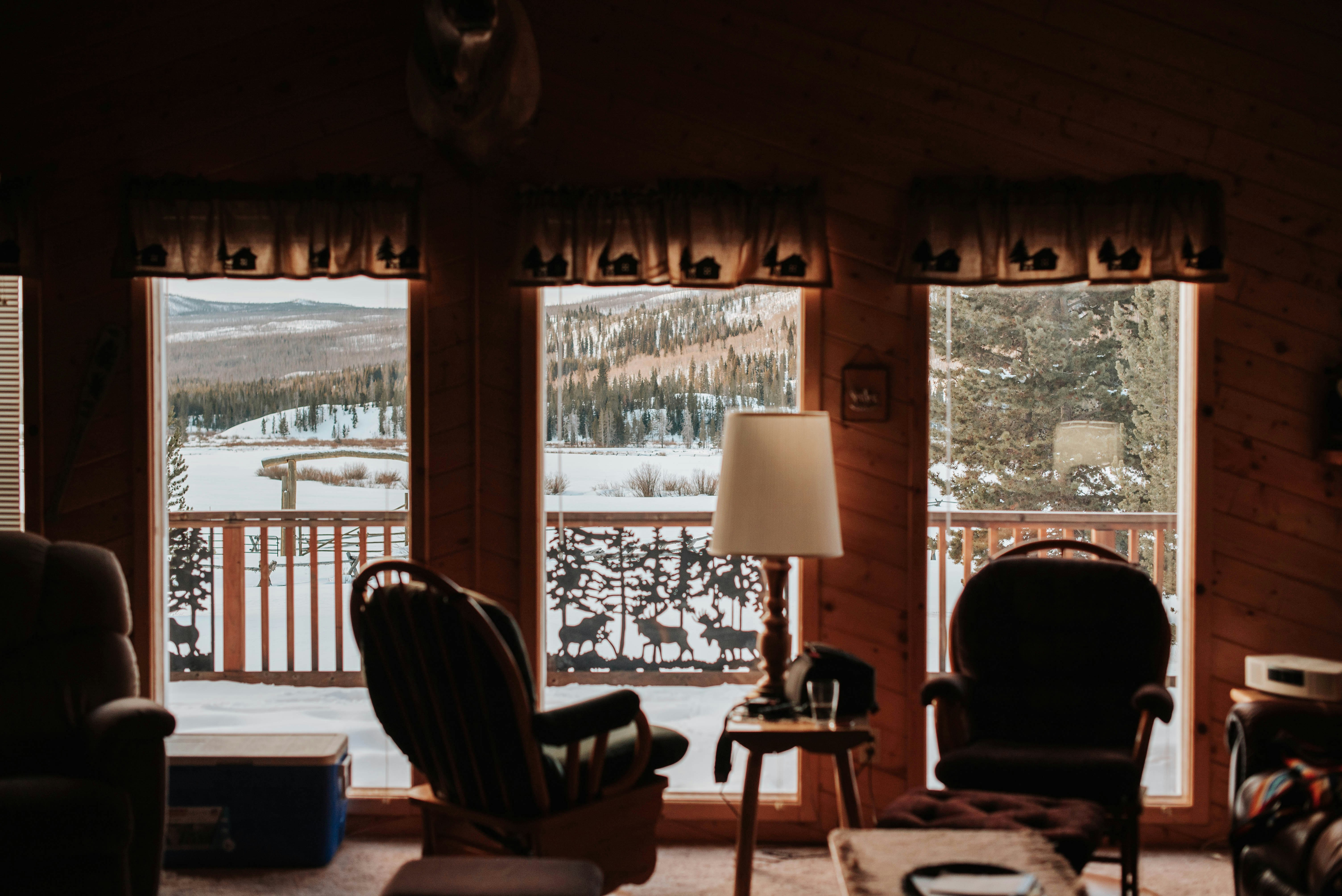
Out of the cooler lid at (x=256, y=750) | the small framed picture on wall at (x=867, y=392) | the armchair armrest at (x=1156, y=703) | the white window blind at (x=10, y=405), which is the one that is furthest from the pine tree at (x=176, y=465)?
the armchair armrest at (x=1156, y=703)

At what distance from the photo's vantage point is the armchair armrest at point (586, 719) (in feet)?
8.75

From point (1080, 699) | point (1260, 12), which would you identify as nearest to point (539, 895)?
point (1080, 699)

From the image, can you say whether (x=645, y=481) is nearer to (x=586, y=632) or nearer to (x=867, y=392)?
(x=586, y=632)

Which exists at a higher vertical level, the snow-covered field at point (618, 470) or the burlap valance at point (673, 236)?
the burlap valance at point (673, 236)

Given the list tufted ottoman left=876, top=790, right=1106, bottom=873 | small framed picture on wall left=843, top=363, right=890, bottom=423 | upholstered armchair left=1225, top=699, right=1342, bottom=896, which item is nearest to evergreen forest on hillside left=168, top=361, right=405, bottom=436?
small framed picture on wall left=843, top=363, right=890, bottom=423

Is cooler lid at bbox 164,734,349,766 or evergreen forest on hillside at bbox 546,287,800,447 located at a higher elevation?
evergreen forest on hillside at bbox 546,287,800,447

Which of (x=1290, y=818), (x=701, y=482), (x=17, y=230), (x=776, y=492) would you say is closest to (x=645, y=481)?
(x=701, y=482)

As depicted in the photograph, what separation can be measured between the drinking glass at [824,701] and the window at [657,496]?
78 cm

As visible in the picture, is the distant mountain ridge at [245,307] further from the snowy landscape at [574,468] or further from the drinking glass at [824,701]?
the drinking glass at [824,701]

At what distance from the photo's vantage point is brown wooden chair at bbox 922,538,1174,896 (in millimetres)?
3158

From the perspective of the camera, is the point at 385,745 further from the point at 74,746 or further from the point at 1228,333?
the point at 1228,333

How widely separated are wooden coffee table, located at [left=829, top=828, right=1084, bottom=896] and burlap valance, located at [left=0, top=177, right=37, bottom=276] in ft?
10.4

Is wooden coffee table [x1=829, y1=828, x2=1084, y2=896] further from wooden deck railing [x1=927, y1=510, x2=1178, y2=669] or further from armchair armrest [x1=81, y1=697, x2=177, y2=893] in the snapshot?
armchair armrest [x1=81, y1=697, x2=177, y2=893]

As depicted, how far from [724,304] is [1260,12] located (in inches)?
79.5
